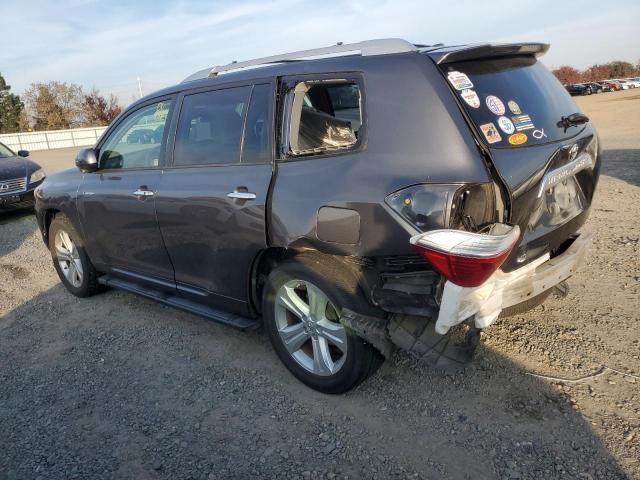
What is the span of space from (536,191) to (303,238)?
4.09ft

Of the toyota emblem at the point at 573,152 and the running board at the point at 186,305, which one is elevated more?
the toyota emblem at the point at 573,152

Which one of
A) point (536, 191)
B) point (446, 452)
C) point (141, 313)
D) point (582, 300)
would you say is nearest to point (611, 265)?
point (582, 300)

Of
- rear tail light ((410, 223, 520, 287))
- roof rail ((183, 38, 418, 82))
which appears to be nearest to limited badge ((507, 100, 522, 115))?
roof rail ((183, 38, 418, 82))

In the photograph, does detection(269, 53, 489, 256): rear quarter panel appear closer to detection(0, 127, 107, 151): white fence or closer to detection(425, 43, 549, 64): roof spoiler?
detection(425, 43, 549, 64): roof spoiler

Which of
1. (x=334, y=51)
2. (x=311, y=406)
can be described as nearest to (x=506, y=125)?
(x=334, y=51)

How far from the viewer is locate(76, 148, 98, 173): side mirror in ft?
14.2

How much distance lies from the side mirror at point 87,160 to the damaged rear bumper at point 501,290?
10.8 ft

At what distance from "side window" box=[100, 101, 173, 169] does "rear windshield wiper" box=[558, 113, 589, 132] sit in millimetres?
2674

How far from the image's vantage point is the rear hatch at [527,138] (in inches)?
99.9

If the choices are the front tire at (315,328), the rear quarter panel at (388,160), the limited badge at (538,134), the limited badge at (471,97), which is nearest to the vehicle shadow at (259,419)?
the front tire at (315,328)

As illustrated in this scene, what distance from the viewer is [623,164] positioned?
31.1 feet

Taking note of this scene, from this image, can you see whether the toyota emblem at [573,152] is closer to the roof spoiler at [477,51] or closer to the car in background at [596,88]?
the roof spoiler at [477,51]

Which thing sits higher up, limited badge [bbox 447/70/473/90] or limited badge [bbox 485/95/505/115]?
limited badge [bbox 447/70/473/90]

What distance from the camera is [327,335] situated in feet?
9.87
